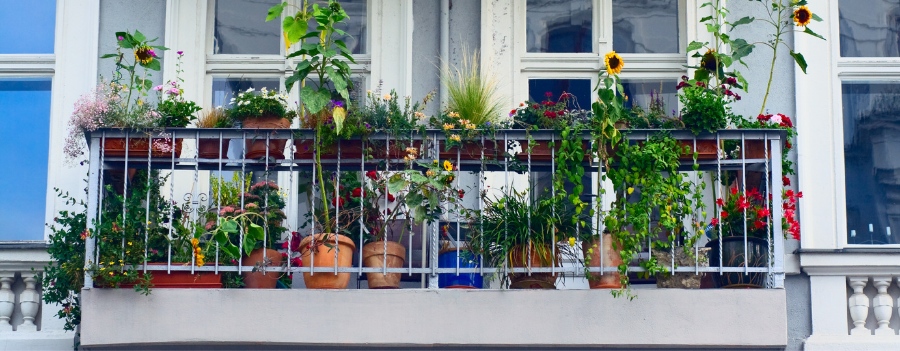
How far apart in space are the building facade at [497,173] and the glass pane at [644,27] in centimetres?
1

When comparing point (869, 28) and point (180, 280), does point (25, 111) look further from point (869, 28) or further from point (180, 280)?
point (869, 28)

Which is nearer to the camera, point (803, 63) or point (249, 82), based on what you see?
point (803, 63)

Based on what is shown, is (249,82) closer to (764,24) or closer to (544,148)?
(544,148)

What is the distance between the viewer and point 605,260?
5.89 metres

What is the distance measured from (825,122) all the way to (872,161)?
416 millimetres

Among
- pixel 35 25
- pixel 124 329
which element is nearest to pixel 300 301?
pixel 124 329

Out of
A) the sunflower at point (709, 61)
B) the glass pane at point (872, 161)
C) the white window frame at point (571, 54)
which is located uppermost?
the white window frame at point (571, 54)

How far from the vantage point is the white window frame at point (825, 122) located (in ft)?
21.9

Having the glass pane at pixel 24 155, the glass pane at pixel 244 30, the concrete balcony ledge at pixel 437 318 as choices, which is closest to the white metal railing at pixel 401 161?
the concrete balcony ledge at pixel 437 318

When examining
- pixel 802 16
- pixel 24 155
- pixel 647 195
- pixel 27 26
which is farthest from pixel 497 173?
pixel 27 26

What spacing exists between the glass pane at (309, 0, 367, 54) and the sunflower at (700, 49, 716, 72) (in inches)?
91.1

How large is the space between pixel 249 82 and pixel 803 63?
12.0 feet

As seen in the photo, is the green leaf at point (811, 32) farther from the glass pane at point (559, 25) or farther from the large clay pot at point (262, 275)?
the large clay pot at point (262, 275)

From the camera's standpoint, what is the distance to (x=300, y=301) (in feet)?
18.7
